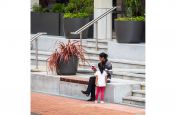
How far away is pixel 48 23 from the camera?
22531mm

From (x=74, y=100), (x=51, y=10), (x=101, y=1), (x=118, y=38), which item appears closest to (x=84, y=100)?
(x=74, y=100)

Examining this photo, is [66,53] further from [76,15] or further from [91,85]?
[76,15]

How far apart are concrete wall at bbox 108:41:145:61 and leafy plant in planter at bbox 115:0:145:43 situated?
0.21 metres

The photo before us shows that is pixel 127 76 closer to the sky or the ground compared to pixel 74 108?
closer to the sky

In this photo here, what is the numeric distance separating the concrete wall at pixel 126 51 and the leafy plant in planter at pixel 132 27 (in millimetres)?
213

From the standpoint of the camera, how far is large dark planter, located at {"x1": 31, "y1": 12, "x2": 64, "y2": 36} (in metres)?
22.2

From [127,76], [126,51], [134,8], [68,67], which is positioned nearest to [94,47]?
[126,51]

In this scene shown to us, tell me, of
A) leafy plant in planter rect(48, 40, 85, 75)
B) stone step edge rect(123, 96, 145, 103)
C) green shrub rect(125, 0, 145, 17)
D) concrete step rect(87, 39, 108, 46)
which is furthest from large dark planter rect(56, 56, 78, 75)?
concrete step rect(87, 39, 108, 46)

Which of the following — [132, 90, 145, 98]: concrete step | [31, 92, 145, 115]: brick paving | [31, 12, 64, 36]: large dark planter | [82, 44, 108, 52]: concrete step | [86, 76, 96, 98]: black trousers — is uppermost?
[31, 12, 64, 36]: large dark planter

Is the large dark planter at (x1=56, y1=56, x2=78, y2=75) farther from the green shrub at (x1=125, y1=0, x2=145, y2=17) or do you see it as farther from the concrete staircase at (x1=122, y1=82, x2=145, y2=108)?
the green shrub at (x1=125, y1=0, x2=145, y2=17)

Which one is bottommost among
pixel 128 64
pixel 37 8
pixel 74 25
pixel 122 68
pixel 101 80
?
pixel 101 80

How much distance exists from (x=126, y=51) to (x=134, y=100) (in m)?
3.48

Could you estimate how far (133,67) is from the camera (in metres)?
17.0
